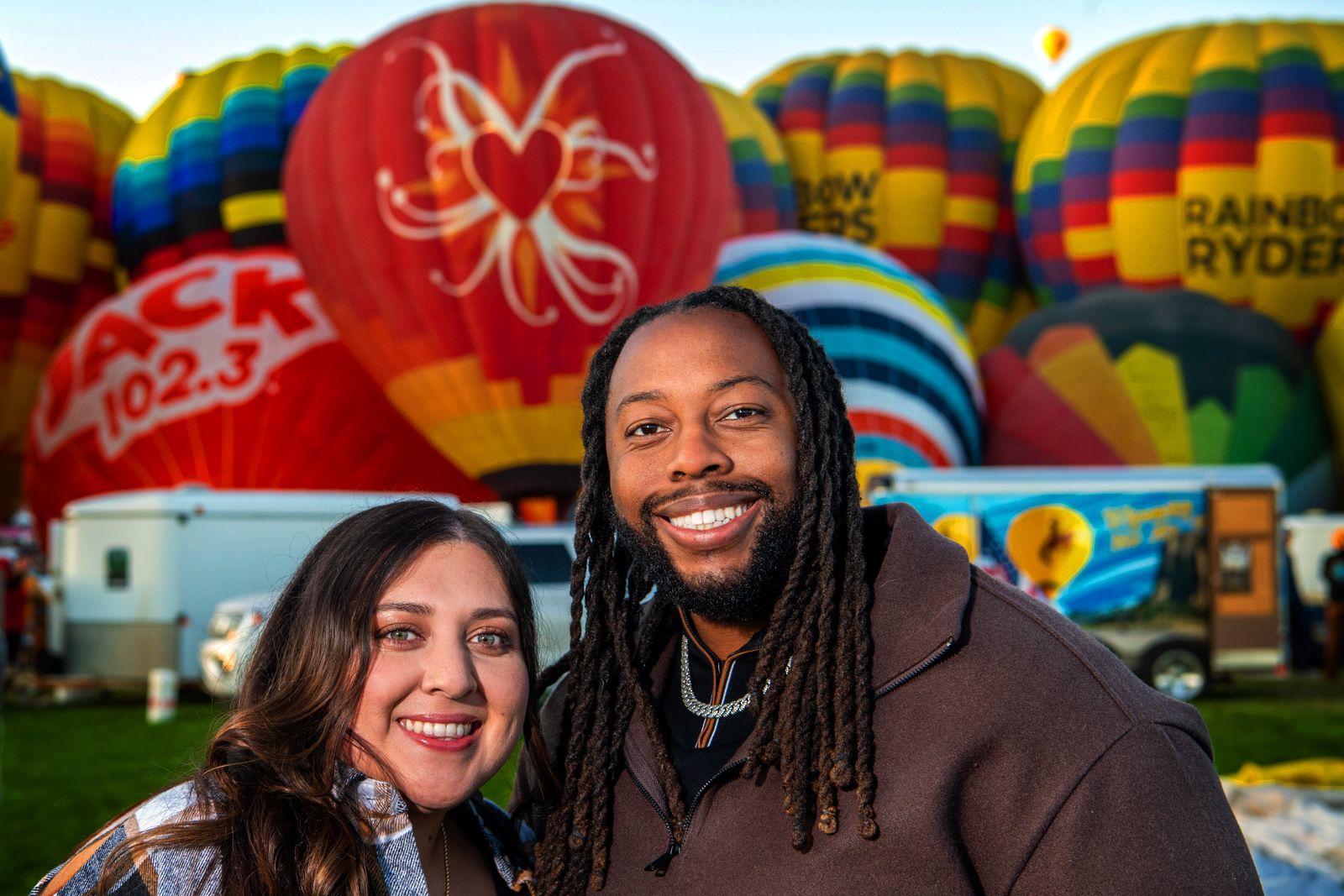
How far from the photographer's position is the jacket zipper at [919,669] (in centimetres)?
168

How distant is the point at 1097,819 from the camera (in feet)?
5.08

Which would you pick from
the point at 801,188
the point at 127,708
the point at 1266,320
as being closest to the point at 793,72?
the point at 801,188

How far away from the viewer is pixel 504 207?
36.7 feet

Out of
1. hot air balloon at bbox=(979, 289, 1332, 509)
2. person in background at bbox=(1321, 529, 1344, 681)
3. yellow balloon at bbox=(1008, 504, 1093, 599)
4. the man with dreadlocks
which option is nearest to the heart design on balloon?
yellow balloon at bbox=(1008, 504, 1093, 599)

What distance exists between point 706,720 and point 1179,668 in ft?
29.1

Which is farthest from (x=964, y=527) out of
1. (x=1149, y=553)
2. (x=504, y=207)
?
(x=504, y=207)

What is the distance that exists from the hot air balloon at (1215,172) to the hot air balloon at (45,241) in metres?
13.6

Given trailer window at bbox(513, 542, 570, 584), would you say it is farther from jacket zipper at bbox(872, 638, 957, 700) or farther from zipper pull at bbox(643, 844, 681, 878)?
jacket zipper at bbox(872, 638, 957, 700)

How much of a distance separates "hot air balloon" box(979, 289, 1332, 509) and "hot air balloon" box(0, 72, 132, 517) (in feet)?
42.8

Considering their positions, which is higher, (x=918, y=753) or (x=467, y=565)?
(x=467, y=565)

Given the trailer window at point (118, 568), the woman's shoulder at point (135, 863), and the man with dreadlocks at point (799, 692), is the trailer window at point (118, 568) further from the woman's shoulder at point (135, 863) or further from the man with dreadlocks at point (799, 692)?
the woman's shoulder at point (135, 863)

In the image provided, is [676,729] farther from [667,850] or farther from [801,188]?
[801,188]

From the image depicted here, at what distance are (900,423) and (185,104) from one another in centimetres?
1127

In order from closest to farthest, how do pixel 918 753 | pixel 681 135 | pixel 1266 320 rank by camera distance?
pixel 918 753 → pixel 681 135 → pixel 1266 320
